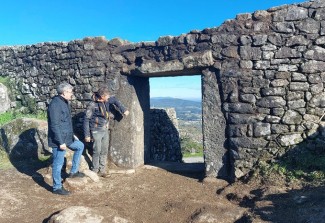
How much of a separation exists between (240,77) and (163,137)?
5.51m

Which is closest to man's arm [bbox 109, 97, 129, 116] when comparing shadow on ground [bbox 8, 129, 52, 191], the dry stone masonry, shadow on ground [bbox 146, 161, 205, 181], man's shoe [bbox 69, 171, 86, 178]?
the dry stone masonry

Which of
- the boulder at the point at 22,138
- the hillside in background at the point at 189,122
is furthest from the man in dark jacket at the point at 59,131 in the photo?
the hillside in background at the point at 189,122

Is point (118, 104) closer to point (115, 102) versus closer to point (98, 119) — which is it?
point (115, 102)

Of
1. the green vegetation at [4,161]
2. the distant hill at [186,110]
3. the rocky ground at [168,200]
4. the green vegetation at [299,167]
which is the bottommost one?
the distant hill at [186,110]

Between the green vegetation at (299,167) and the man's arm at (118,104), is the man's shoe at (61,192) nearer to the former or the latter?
the man's arm at (118,104)

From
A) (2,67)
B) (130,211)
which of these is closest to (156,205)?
(130,211)

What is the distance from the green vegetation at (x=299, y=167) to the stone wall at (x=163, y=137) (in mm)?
5348

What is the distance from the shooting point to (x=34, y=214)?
17.0ft

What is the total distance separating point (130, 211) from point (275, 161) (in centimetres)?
278

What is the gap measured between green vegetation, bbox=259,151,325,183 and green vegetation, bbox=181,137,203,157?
1473cm

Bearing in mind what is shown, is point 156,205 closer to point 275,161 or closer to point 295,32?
point 275,161

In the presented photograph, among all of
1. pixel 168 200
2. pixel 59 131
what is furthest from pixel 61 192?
pixel 168 200

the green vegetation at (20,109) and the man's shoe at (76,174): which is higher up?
the green vegetation at (20,109)

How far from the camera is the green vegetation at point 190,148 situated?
2124 cm
